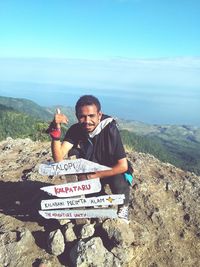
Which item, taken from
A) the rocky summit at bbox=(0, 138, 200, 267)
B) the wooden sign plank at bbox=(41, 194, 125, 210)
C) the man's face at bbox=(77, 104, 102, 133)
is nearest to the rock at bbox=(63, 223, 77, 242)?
the rocky summit at bbox=(0, 138, 200, 267)

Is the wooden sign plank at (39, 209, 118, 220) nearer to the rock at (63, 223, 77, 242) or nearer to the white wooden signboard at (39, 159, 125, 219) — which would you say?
the white wooden signboard at (39, 159, 125, 219)

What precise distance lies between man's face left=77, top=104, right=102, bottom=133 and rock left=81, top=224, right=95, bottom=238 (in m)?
2.65

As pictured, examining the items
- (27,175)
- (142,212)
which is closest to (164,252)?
(142,212)

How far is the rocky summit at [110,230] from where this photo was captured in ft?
29.9

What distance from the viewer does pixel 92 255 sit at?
8.85m

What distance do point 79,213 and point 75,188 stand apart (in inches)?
27.9

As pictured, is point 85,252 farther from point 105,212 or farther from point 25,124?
point 25,124

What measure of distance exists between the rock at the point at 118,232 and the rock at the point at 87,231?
33cm

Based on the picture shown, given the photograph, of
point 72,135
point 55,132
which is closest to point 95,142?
point 72,135

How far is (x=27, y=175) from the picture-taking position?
14102 mm

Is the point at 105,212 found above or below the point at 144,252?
above

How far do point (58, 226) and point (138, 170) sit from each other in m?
5.47

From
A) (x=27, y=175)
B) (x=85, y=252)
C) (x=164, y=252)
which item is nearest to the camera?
(x=85, y=252)

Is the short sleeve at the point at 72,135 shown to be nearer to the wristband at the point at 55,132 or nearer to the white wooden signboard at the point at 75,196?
the white wooden signboard at the point at 75,196
